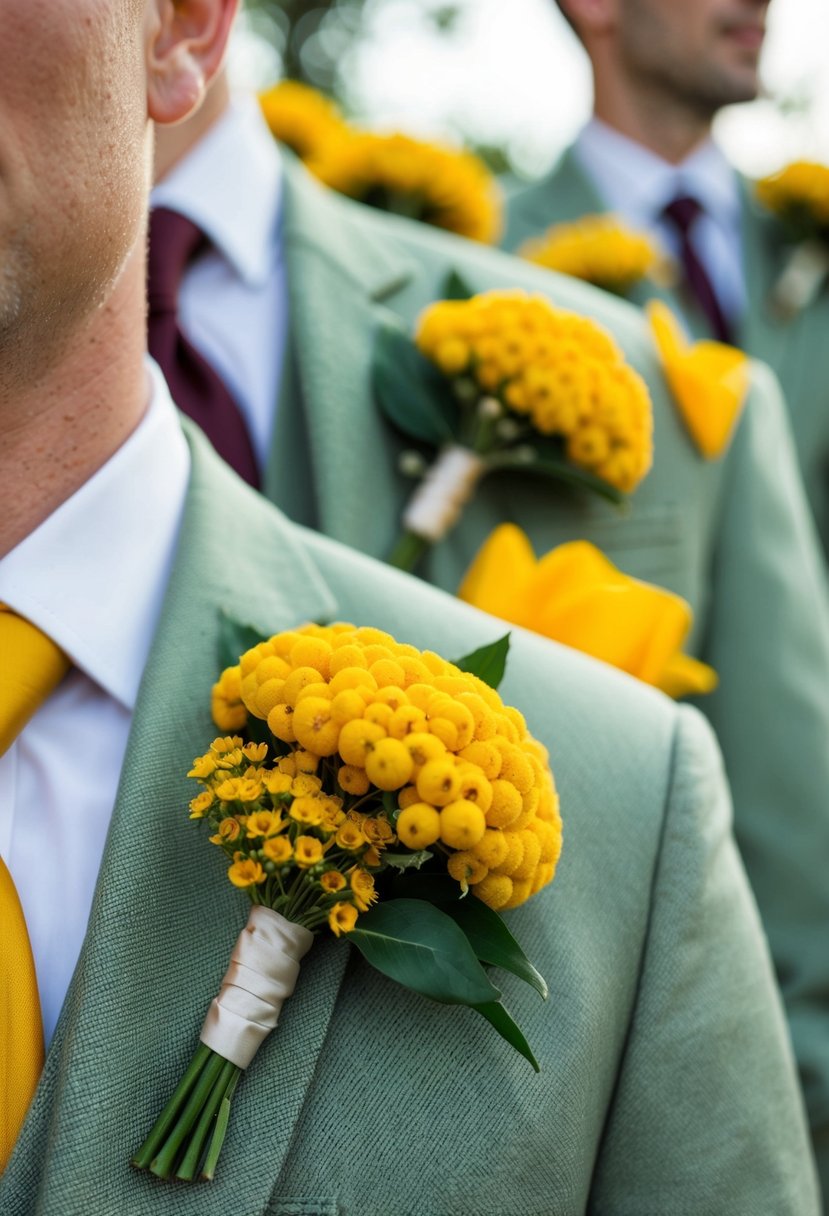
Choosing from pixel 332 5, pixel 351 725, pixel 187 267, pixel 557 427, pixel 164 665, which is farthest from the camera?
pixel 332 5

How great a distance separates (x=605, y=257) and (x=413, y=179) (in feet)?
1.67

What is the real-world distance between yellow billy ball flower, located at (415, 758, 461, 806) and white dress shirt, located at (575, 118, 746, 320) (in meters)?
2.86

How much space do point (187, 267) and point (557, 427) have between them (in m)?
0.81

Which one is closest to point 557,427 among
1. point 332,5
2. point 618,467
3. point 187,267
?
point 618,467

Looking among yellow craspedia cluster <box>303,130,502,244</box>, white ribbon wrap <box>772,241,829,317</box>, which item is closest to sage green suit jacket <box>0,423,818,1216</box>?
yellow craspedia cluster <box>303,130,502,244</box>

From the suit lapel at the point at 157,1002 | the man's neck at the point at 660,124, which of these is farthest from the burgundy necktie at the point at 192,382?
the man's neck at the point at 660,124

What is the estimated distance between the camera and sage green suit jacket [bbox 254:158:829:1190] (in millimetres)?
2342

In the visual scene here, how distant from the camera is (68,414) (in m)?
1.74

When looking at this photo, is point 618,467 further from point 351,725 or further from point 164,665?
point 351,725

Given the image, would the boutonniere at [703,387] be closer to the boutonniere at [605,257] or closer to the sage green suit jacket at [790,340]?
the boutonniere at [605,257]

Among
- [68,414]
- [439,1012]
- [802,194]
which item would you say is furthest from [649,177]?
[439,1012]

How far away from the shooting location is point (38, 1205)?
1.33 metres

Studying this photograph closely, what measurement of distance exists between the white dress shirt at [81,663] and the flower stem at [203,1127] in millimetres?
192

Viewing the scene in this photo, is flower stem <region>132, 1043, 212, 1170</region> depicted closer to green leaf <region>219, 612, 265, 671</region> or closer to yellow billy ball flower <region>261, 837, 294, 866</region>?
yellow billy ball flower <region>261, 837, 294, 866</region>
